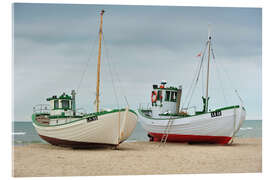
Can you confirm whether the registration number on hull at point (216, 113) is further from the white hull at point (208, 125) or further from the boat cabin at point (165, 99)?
the boat cabin at point (165, 99)

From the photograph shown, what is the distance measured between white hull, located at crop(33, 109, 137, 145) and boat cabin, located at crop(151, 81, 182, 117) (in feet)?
18.9

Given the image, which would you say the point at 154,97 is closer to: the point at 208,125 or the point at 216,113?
the point at 208,125

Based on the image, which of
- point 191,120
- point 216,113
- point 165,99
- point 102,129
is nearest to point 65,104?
point 102,129

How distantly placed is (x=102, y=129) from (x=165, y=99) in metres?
7.15

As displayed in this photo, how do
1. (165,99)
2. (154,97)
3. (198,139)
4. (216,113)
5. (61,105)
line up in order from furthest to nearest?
(154,97), (165,99), (198,139), (216,113), (61,105)

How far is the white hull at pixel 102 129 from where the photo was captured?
13172 millimetres

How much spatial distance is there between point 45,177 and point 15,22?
4389mm

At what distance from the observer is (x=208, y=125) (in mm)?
16172

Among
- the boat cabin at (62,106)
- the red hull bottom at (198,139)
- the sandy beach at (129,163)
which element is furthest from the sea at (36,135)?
the sandy beach at (129,163)

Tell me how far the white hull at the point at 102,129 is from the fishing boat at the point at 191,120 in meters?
2.78

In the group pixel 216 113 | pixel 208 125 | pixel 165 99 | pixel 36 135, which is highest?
pixel 165 99

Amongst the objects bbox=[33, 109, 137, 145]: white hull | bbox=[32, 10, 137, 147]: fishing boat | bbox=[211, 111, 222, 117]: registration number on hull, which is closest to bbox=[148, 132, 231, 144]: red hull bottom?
bbox=[211, 111, 222, 117]: registration number on hull
